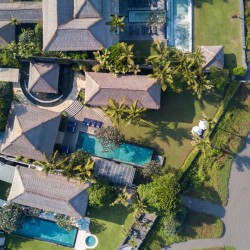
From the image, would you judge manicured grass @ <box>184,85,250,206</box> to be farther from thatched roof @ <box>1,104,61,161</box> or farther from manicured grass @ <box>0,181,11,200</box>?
manicured grass @ <box>0,181,11,200</box>

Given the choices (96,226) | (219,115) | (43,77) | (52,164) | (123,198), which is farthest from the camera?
(96,226)

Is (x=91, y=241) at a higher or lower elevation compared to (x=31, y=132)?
lower

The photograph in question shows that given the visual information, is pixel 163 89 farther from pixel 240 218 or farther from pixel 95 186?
pixel 240 218

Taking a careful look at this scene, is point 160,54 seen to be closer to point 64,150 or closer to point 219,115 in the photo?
point 219,115

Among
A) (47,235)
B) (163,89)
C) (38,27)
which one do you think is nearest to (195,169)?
(163,89)

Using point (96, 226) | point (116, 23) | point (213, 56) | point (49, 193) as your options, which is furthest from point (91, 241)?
point (213, 56)

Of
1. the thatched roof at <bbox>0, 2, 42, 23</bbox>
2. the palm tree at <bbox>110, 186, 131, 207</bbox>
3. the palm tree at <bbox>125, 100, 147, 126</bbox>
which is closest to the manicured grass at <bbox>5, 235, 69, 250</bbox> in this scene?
the palm tree at <bbox>110, 186, 131, 207</bbox>
